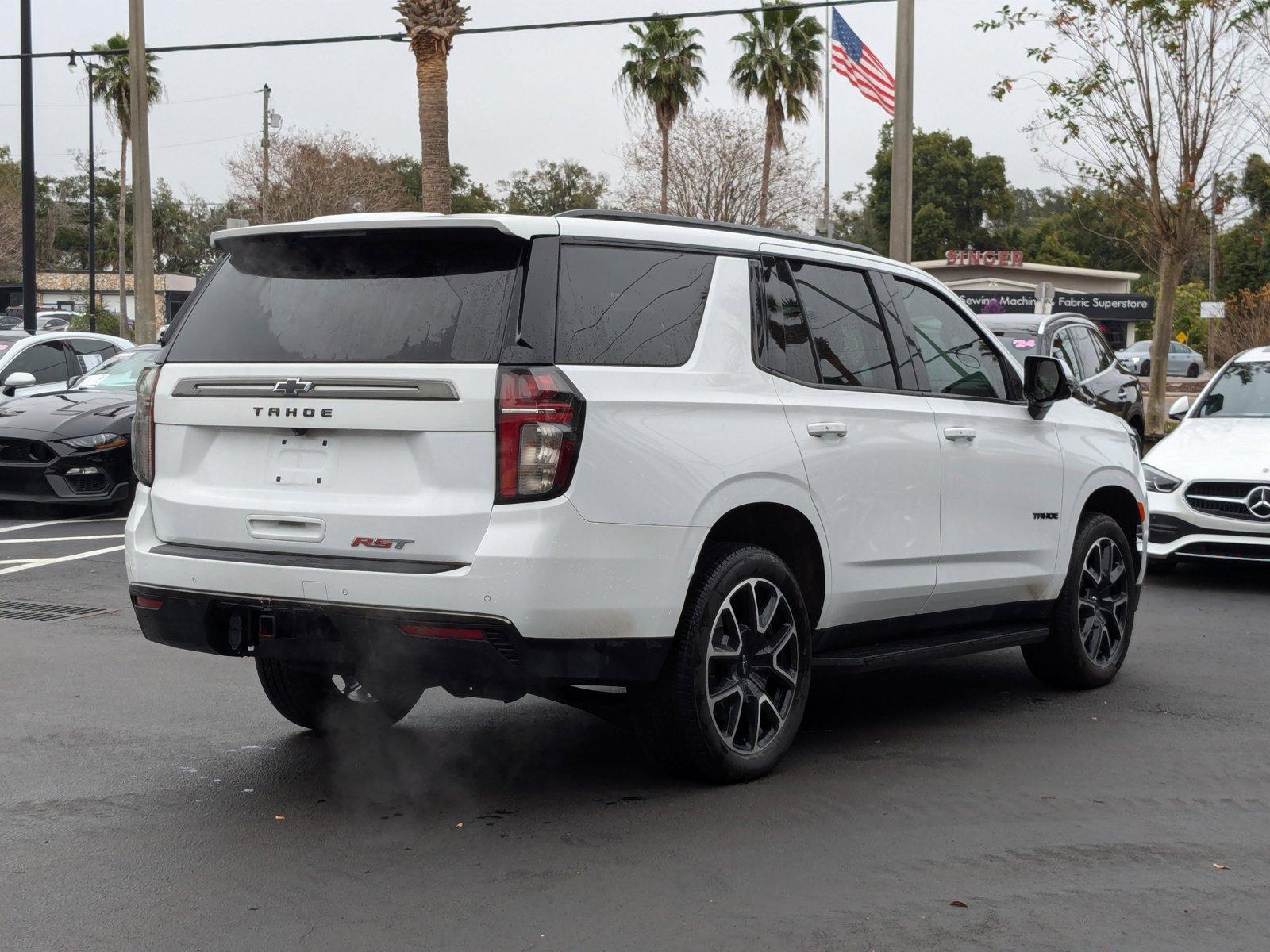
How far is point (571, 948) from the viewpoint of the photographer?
3.74 meters

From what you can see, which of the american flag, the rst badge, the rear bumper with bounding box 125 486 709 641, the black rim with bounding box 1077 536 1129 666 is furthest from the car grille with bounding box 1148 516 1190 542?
the american flag

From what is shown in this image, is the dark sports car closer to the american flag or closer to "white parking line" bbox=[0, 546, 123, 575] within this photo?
"white parking line" bbox=[0, 546, 123, 575]

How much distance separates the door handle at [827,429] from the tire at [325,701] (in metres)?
1.74

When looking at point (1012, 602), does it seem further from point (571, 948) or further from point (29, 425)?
point (29, 425)

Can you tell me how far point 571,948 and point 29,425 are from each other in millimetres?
10982

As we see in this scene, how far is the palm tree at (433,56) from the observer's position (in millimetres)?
A: 20078

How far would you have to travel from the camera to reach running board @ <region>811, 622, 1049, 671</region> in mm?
5609

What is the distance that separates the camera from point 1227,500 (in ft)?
32.1

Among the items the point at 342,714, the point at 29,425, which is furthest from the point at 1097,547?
the point at 29,425

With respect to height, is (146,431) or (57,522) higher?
(146,431)

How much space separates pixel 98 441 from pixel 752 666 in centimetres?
962

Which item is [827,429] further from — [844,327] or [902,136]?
[902,136]

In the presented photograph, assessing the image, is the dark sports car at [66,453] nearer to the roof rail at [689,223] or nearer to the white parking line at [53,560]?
the white parking line at [53,560]

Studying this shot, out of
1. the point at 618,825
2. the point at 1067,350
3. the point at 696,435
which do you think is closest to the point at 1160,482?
the point at 1067,350
